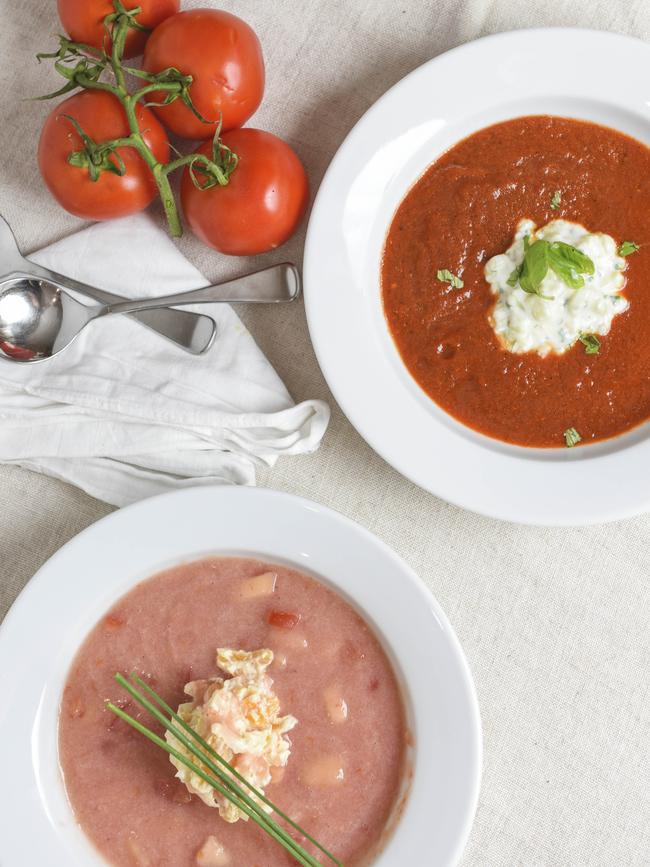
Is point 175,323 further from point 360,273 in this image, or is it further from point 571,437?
point 571,437

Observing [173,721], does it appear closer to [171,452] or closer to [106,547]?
[106,547]

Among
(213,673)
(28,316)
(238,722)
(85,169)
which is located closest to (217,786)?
(238,722)

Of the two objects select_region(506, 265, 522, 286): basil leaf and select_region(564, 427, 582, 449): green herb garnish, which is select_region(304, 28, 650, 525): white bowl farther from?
select_region(506, 265, 522, 286): basil leaf

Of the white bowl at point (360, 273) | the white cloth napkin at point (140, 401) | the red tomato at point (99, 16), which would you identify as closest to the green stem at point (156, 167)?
the white cloth napkin at point (140, 401)

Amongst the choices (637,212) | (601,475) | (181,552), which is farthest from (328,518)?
(637,212)

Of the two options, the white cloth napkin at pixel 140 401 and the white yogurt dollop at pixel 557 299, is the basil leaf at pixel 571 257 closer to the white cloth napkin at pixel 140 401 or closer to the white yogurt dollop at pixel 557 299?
the white yogurt dollop at pixel 557 299

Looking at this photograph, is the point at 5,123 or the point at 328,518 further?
the point at 5,123

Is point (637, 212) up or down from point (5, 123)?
up
